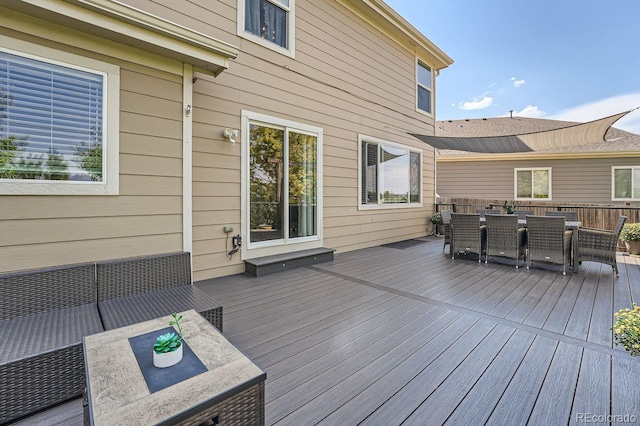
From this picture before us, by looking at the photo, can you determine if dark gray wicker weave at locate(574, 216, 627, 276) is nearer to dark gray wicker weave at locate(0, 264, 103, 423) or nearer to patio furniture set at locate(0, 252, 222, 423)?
patio furniture set at locate(0, 252, 222, 423)

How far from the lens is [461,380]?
6.37ft

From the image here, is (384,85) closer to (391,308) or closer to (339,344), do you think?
(391,308)

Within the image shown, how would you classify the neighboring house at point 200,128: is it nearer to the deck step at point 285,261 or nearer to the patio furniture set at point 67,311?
the deck step at point 285,261

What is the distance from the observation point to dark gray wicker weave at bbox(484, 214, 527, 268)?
199 inches

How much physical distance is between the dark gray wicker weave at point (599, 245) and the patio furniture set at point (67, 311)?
5.67m

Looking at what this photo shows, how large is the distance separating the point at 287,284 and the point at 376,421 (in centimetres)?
Answer: 254

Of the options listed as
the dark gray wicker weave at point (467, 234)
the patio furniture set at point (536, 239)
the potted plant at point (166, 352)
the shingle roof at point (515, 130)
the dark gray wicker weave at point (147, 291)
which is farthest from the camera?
the shingle roof at point (515, 130)

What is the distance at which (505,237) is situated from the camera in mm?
5164

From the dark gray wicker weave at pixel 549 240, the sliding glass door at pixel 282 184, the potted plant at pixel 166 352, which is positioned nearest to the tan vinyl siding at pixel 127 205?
the sliding glass door at pixel 282 184

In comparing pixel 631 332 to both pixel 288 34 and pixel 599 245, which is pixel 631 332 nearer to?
pixel 599 245

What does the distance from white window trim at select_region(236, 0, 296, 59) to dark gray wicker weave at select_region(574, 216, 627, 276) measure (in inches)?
228

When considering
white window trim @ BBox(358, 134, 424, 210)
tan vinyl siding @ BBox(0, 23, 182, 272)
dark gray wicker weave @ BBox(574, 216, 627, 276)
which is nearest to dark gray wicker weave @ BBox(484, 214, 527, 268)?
dark gray wicker weave @ BBox(574, 216, 627, 276)

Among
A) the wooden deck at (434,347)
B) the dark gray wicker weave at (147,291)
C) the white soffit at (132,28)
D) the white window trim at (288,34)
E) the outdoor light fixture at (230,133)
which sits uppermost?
the white window trim at (288,34)

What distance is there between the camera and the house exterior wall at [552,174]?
10.8 metres
